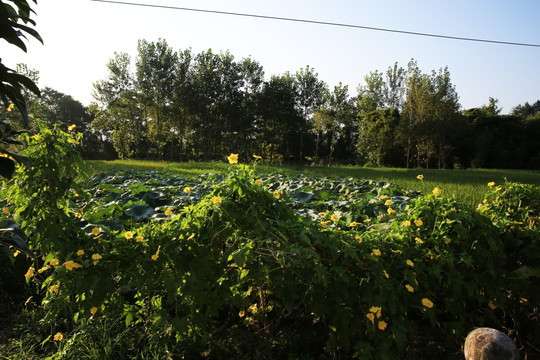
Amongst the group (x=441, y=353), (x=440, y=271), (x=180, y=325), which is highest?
(x=440, y=271)

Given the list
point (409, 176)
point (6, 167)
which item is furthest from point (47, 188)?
point (409, 176)

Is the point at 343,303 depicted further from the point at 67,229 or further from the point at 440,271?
Answer: the point at 67,229

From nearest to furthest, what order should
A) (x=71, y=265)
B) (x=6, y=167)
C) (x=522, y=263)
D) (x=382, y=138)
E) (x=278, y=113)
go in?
(x=6, y=167), (x=71, y=265), (x=522, y=263), (x=382, y=138), (x=278, y=113)

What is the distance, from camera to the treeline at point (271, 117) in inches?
718

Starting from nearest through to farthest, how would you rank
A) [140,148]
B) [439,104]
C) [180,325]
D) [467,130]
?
1. [180,325]
2. [439,104]
3. [467,130]
4. [140,148]

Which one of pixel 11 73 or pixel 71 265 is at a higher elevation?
pixel 11 73

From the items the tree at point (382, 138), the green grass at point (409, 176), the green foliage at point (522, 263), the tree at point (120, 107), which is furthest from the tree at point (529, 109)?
the green foliage at point (522, 263)

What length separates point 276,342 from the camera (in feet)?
5.54

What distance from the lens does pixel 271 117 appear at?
70.0ft

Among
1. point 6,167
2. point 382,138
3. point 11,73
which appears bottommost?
point 6,167

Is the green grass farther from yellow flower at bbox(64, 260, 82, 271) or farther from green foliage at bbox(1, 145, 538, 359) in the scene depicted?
yellow flower at bbox(64, 260, 82, 271)

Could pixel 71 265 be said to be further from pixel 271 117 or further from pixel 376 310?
pixel 271 117

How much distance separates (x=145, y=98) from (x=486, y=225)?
20476 mm

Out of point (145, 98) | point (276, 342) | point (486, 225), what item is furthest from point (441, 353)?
point (145, 98)
